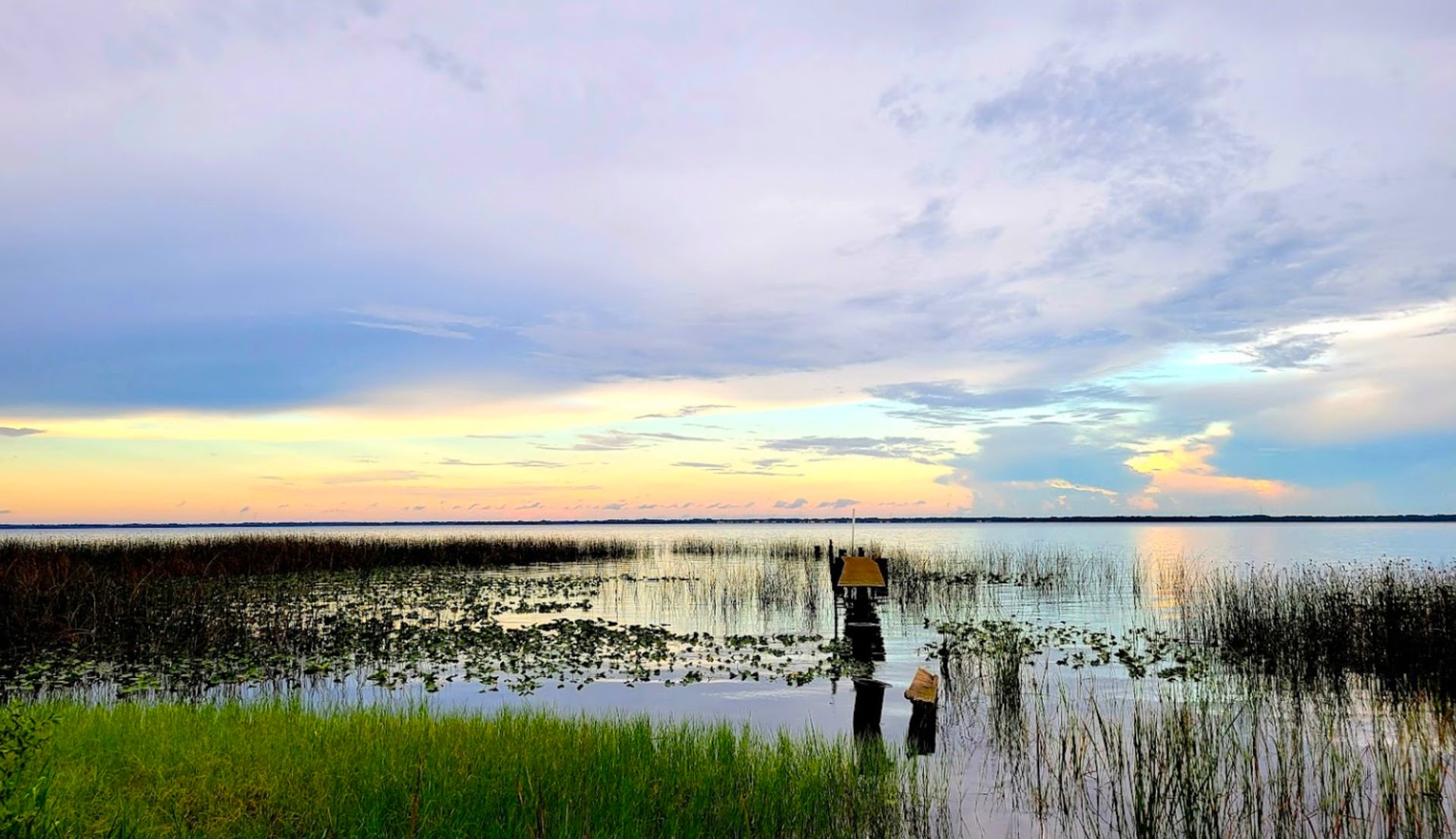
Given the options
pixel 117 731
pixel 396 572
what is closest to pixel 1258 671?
pixel 117 731

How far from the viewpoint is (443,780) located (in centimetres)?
780

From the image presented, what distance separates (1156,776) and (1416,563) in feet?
150

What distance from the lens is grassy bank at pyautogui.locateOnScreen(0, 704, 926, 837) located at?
703cm

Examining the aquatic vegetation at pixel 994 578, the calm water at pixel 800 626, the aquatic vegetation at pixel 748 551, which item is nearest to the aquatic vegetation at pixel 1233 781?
the calm water at pixel 800 626

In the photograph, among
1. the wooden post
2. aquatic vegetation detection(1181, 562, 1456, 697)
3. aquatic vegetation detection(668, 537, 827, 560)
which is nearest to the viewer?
the wooden post

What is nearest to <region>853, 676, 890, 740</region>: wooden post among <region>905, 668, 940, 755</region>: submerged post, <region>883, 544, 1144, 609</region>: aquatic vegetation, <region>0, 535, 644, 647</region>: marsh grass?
<region>905, 668, 940, 755</region>: submerged post

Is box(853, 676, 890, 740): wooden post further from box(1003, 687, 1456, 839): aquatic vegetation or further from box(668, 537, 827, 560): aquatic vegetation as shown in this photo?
box(668, 537, 827, 560): aquatic vegetation

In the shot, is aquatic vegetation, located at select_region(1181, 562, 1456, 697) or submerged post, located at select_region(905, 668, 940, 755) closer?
submerged post, located at select_region(905, 668, 940, 755)

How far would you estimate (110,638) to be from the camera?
713 inches

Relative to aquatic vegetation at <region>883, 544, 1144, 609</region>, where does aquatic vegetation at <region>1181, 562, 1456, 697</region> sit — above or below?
above

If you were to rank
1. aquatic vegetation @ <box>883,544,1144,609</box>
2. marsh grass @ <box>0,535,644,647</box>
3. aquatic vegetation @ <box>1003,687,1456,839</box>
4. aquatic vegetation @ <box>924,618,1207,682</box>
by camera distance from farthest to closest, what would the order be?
aquatic vegetation @ <box>883,544,1144,609</box>
marsh grass @ <box>0,535,644,647</box>
aquatic vegetation @ <box>924,618,1207,682</box>
aquatic vegetation @ <box>1003,687,1456,839</box>

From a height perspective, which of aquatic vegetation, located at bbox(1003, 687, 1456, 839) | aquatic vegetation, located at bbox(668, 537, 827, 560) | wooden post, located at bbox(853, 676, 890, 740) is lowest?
aquatic vegetation, located at bbox(668, 537, 827, 560)

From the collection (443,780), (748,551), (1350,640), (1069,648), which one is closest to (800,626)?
(1069,648)

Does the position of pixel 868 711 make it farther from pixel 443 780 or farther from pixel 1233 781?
pixel 443 780
